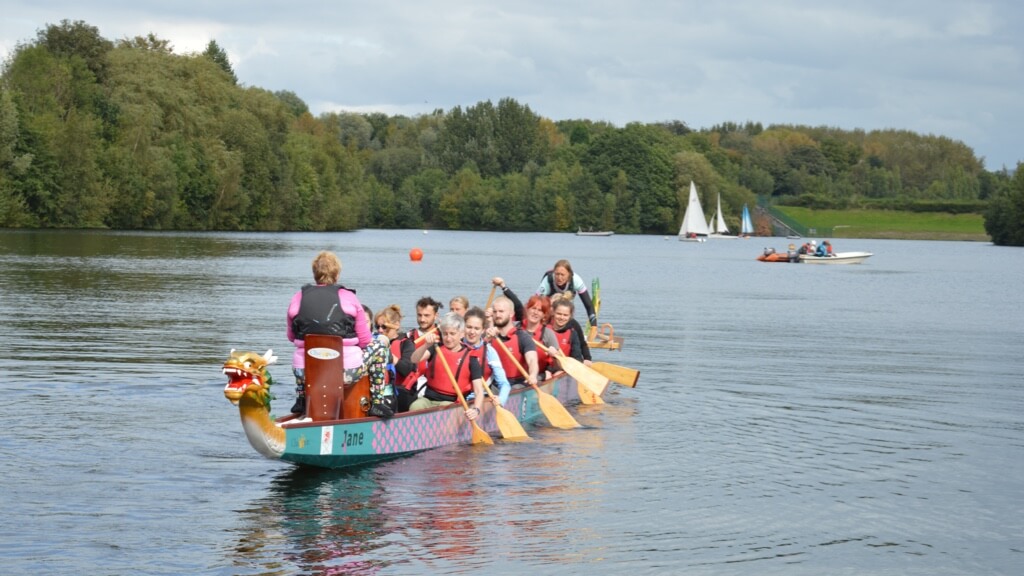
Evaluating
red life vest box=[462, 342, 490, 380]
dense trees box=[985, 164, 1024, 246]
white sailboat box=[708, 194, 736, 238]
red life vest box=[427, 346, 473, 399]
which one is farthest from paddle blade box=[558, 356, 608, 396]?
white sailboat box=[708, 194, 736, 238]

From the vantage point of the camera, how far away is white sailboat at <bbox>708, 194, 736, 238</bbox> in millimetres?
139625

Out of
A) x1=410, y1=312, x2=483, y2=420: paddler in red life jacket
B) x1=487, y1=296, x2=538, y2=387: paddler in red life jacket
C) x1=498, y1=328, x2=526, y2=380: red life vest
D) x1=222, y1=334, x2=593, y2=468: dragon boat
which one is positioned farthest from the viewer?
x1=498, y1=328, x2=526, y2=380: red life vest

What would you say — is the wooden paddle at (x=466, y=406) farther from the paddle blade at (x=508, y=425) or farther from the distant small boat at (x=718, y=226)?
the distant small boat at (x=718, y=226)

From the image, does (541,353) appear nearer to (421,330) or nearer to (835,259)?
(421,330)

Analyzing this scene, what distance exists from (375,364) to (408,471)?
1.25 m

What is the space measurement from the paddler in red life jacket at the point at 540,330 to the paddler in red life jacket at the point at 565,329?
0.27 m

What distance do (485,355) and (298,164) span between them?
104m

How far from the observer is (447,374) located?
15.2m

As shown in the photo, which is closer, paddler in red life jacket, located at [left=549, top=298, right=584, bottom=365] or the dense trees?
paddler in red life jacket, located at [left=549, top=298, right=584, bottom=365]

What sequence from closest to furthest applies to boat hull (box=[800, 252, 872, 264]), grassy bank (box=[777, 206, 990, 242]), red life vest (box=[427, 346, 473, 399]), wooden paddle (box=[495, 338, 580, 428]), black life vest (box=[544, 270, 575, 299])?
1. red life vest (box=[427, 346, 473, 399])
2. wooden paddle (box=[495, 338, 580, 428])
3. black life vest (box=[544, 270, 575, 299])
4. boat hull (box=[800, 252, 872, 264])
5. grassy bank (box=[777, 206, 990, 242])

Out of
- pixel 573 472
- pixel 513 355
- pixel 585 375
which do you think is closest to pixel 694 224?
pixel 585 375

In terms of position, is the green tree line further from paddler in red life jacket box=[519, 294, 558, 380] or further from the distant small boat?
paddler in red life jacket box=[519, 294, 558, 380]

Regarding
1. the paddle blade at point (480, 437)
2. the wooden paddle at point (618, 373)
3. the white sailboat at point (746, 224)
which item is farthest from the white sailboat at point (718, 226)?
the paddle blade at point (480, 437)

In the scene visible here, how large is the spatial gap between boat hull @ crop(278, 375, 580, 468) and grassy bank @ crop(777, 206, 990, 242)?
138 metres
